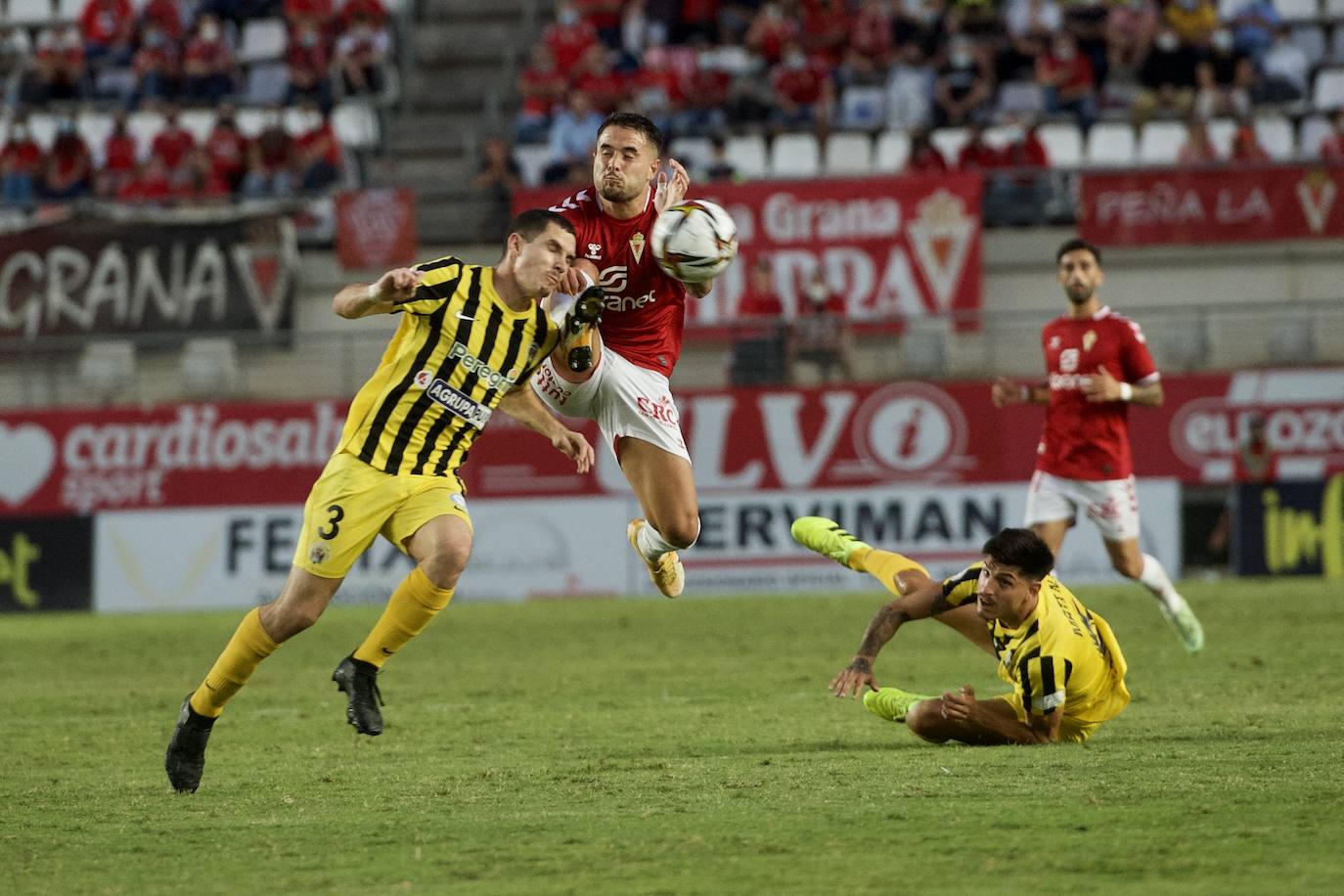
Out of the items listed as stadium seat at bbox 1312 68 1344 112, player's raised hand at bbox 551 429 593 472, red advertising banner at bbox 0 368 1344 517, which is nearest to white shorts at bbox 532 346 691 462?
player's raised hand at bbox 551 429 593 472

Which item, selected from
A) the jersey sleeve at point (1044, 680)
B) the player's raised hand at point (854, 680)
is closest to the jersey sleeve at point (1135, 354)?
the jersey sleeve at point (1044, 680)

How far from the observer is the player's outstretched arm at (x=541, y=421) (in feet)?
24.6

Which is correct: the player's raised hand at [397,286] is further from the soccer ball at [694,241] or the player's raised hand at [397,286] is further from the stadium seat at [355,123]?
the stadium seat at [355,123]

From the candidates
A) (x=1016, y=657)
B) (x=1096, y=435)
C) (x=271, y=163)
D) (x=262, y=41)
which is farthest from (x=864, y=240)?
(x=1016, y=657)

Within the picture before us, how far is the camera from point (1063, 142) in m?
21.3

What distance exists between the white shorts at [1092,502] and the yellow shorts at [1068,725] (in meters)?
3.89

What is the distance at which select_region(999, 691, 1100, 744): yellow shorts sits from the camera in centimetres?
745

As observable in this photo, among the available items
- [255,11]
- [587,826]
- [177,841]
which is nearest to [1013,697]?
[587,826]

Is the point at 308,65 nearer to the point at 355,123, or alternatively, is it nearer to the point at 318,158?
the point at 355,123

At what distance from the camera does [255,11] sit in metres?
25.0

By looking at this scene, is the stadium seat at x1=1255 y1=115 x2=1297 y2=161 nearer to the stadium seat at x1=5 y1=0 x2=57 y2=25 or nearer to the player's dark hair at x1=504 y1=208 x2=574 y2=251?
the player's dark hair at x1=504 y1=208 x2=574 y2=251

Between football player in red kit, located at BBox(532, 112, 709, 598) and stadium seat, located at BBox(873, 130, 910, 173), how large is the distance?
1320 centimetres

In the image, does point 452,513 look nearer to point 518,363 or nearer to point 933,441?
point 518,363

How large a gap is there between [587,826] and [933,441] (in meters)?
13.0
